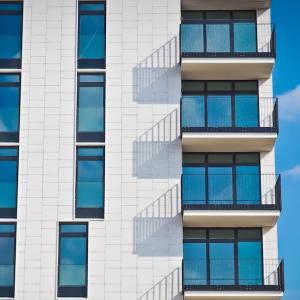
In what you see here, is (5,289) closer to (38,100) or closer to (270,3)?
(38,100)

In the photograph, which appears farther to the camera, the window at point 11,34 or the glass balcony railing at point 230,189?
the window at point 11,34

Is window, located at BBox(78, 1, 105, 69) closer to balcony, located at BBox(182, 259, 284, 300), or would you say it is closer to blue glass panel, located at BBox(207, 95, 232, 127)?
blue glass panel, located at BBox(207, 95, 232, 127)

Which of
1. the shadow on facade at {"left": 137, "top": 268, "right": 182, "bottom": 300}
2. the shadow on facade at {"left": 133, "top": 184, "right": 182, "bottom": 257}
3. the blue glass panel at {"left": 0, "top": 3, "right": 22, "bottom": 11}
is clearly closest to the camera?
the shadow on facade at {"left": 137, "top": 268, "right": 182, "bottom": 300}

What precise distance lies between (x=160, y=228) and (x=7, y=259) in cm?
512

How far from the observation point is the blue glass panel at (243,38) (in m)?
30.7

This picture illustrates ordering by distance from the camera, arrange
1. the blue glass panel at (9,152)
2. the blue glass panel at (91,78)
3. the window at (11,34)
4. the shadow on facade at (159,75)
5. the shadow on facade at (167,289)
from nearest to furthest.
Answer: the shadow on facade at (167,289)
the blue glass panel at (9,152)
the shadow on facade at (159,75)
the blue glass panel at (91,78)
the window at (11,34)

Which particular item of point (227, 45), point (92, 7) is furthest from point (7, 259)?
point (227, 45)

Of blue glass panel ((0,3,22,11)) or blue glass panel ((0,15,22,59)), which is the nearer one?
blue glass panel ((0,15,22,59))

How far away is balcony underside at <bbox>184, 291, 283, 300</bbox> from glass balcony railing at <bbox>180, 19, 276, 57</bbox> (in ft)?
27.4

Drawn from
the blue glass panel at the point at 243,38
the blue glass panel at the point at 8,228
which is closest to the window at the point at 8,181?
the blue glass panel at the point at 8,228

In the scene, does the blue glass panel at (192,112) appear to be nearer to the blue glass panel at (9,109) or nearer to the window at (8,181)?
the blue glass panel at (9,109)

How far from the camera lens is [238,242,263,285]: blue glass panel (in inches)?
1148

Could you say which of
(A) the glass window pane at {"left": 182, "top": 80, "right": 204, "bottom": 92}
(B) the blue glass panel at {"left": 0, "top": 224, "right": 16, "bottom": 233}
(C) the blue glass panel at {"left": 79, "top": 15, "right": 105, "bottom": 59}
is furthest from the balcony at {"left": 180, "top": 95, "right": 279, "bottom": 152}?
(B) the blue glass panel at {"left": 0, "top": 224, "right": 16, "bottom": 233}

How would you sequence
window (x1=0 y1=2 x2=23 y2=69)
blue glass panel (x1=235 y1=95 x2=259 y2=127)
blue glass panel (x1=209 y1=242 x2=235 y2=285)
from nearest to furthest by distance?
blue glass panel (x1=209 y1=242 x2=235 y2=285)
blue glass panel (x1=235 y1=95 x2=259 y2=127)
window (x1=0 y1=2 x2=23 y2=69)
